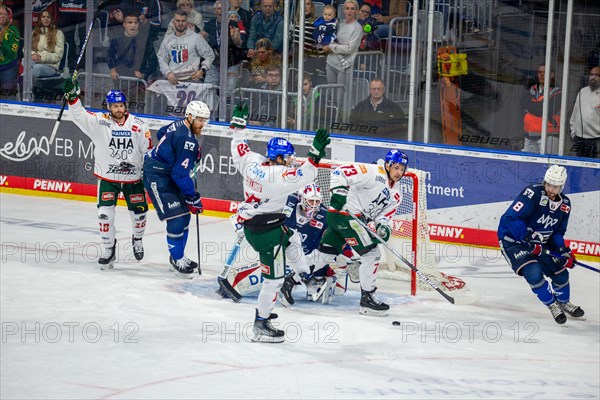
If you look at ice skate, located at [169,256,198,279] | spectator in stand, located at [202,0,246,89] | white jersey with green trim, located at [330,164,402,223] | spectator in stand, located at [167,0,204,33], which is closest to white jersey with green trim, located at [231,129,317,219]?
white jersey with green trim, located at [330,164,402,223]

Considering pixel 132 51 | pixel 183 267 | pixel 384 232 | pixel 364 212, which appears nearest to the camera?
pixel 384 232

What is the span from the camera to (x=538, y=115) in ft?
36.0

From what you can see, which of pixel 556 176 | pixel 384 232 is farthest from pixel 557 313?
pixel 384 232

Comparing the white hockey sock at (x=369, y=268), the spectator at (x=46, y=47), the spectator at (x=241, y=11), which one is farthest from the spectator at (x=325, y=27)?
the white hockey sock at (x=369, y=268)

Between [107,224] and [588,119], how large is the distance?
470 centimetres

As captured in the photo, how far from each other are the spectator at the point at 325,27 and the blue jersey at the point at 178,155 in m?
3.04

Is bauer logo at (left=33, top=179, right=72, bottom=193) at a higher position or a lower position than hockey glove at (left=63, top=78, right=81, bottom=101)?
lower

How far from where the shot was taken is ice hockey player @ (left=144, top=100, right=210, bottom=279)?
9156mm

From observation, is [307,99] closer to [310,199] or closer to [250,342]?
[310,199]

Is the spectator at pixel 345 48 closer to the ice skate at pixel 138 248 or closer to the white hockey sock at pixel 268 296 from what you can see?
the ice skate at pixel 138 248

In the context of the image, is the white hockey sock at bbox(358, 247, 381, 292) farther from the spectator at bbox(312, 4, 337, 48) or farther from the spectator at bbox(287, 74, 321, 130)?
the spectator at bbox(312, 4, 337, 48)

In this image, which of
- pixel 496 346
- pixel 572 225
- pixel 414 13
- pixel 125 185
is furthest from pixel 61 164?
pixel 496 346

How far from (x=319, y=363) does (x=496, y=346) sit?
1418 mm

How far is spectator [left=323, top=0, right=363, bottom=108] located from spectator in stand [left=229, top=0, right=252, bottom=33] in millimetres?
945
